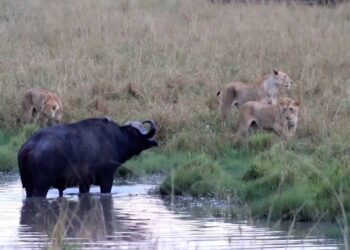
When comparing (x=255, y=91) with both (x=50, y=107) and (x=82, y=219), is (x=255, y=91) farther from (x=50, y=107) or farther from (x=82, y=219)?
(x=82, y=219)

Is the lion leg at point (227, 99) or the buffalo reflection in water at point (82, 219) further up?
the lion leg at point (227, 99)

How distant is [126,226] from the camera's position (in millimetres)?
11289

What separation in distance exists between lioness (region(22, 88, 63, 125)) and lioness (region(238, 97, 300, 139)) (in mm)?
2841

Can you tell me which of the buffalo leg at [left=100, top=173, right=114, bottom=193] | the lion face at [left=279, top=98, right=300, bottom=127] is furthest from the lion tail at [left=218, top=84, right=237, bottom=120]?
the buffalo leg at [left=100, top=173, right=114, bottom=193]

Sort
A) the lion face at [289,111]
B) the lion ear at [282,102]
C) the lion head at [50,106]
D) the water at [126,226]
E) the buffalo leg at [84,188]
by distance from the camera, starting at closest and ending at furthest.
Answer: the water at [126,226]
the buffalo leg at [84,188]
the lion face at [289,111]
the lion ear at [282,102]
the lion head at [50,106]

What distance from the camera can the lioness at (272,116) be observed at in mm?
15641

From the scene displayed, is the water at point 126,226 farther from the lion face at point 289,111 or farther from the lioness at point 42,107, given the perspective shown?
the lioness at point 42,107

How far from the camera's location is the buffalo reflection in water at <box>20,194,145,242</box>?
33.8 ft

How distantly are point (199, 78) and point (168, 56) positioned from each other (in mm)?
1634

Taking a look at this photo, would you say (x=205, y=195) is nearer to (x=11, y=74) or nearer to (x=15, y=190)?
(x=15, y=190)

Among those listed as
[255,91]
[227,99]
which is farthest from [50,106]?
[255,91]

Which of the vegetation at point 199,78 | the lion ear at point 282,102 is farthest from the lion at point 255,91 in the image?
the lion ear at point 282,102

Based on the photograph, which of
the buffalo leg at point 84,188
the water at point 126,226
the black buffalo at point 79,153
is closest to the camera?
the water at point 126,226

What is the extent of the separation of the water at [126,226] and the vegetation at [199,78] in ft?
1.56
